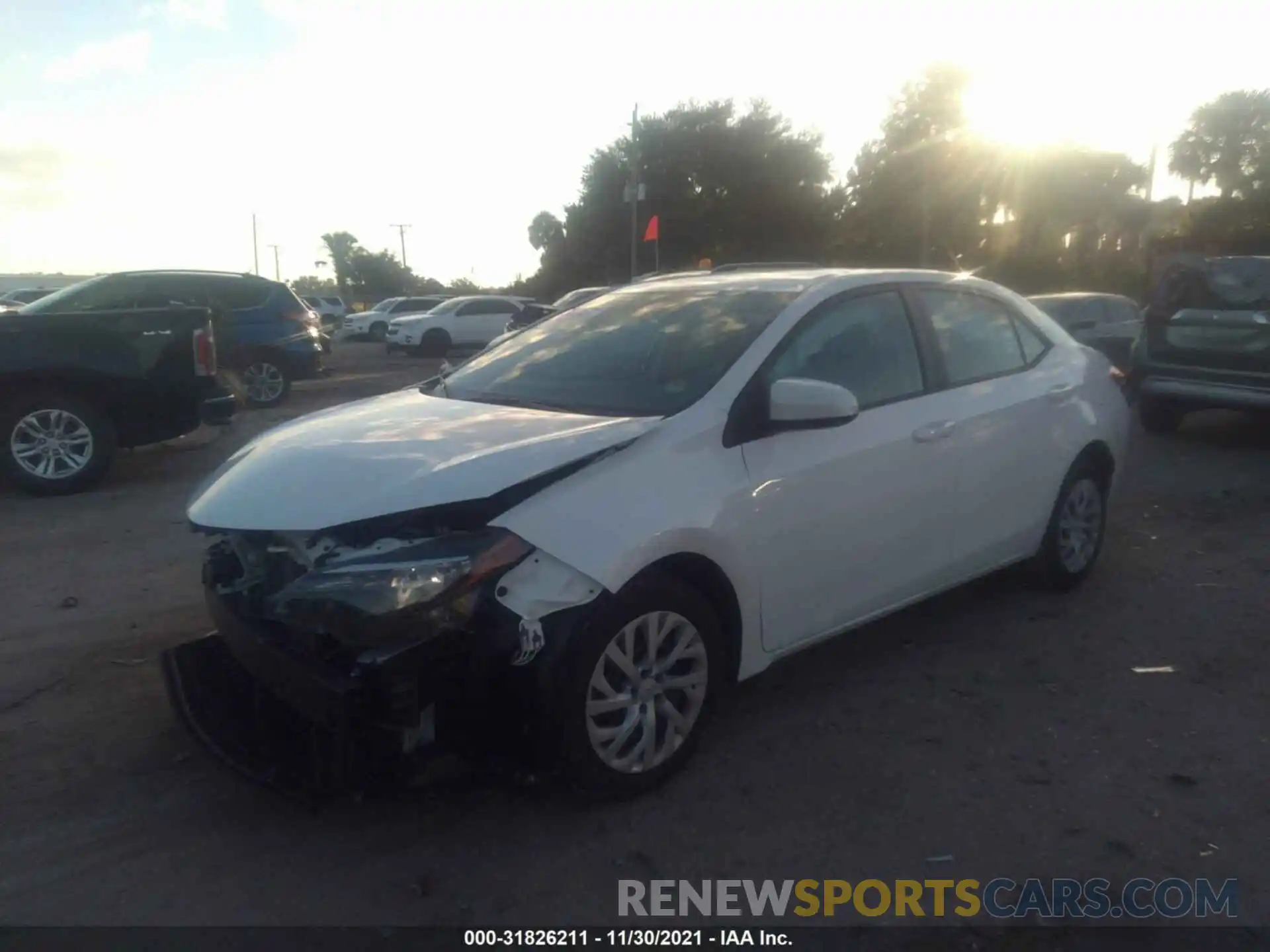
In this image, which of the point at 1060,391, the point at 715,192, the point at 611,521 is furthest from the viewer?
the point at 715,192

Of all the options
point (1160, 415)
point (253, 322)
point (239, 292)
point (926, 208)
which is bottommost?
point (1160, 415)

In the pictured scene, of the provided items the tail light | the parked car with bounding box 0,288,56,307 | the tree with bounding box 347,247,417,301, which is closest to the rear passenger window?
the tail light

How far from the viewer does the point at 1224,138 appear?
56.9 m

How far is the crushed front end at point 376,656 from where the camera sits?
309 centimetres

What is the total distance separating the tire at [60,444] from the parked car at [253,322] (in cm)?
430

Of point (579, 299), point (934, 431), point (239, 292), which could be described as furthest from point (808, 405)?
point (239, 292)

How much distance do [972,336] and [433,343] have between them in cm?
2573

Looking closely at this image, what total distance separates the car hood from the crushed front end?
3.7 inches

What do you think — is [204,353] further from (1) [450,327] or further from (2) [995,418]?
(1) [450,327]

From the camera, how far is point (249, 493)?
11.7ft

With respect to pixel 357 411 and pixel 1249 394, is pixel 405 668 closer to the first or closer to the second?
pixel 357 411

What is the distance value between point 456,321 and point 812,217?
70.2 feet

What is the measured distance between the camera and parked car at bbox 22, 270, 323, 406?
1270cm

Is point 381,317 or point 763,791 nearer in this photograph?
point 763,791
